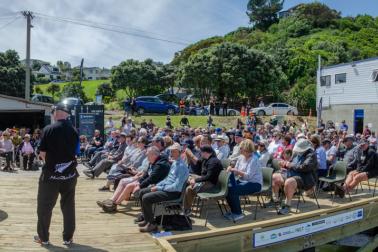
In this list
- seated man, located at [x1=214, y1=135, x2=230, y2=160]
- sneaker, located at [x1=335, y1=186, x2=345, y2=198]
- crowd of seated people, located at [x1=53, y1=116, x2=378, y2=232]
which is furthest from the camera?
seated man, located at [x1=214, y1=135, x2=230, y2=160]

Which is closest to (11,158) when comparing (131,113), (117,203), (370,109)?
(117,203)

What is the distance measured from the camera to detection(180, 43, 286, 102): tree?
A: 35375mm

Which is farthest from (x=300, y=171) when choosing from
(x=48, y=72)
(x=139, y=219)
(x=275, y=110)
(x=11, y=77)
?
(x=48, y=72)

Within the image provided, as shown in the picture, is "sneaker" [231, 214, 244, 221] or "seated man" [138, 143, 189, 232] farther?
"sneaker" [231, 214, 244, 221]

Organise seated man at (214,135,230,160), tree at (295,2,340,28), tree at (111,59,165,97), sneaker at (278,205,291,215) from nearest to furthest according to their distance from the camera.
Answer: sneaker at (278,205,291,215), seated man at (214,135,230,160), tree at (111,59,165,97), tree at (295,2,340,28)

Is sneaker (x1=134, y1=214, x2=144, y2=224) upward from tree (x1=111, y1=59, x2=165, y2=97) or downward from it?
downward

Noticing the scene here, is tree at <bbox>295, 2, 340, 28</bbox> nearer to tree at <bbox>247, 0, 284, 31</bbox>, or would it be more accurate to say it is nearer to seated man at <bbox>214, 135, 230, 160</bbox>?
tree at <bbox>247, 0, 284, 31</bbox>

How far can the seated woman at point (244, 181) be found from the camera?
23.2 feet

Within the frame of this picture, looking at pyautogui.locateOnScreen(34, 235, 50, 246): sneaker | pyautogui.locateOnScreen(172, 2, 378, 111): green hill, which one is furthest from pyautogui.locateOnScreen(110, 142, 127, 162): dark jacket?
pyautogui.locateOnScreen(172, 2, 378, 111): green hill

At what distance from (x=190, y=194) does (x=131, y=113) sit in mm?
23024

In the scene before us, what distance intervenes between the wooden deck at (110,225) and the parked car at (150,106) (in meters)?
20.7

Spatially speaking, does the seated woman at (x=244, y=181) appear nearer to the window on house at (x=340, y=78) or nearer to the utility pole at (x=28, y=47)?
the utility pole at (x=28, y=47)

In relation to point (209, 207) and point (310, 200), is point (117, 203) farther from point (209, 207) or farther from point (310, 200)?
point (310, 200)

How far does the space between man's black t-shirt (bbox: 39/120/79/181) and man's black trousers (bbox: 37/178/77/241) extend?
0.10 metres
